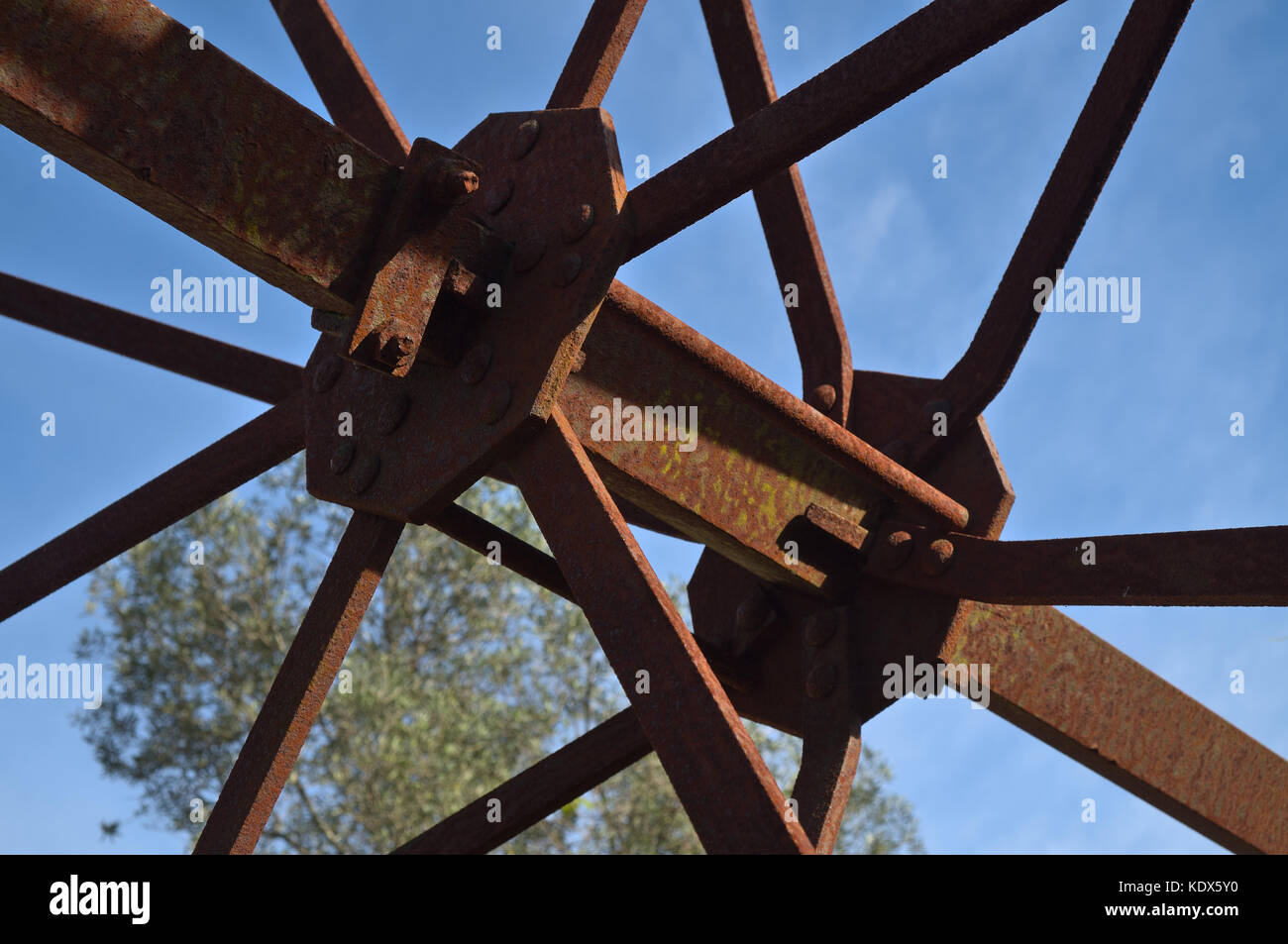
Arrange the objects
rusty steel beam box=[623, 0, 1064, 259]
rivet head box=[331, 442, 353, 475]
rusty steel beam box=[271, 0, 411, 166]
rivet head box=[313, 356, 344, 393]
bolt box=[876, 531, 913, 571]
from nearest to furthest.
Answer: rusty steel beam box=[623, 0, 1064, 259] → rivet head box=[331, 442, 353, 475] → rivet head box=[313, 356, 344, 393] → bolt box=[876, 531, 913, 571] → rusty steel beam box=[271, 0, 411, 166]

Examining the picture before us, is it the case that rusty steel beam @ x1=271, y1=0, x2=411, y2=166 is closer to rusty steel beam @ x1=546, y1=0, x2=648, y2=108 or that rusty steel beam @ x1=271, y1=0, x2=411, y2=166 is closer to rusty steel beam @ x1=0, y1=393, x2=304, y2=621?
rusty steel beam @ x1=546, y1=0, x2=648, y2=108

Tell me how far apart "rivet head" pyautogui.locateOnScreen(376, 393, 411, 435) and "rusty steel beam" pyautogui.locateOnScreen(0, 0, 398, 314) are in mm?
295

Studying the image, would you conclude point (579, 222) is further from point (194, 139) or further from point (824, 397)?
point (824, 397)

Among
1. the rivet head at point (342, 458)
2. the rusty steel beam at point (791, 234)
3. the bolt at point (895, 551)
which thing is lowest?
the bolt at point (895, 551)

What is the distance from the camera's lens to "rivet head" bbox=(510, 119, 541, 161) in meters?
Result: 2.35

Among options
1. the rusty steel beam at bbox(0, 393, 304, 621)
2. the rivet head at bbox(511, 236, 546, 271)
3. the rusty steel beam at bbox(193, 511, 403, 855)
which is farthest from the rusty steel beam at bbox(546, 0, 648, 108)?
the rusty steel beam at bbox(193, 511, 403, 855)

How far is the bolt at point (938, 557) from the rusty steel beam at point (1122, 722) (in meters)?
0.13

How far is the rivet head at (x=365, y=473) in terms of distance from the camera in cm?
240

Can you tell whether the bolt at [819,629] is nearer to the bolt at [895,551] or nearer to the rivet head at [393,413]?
the bolt at [895,551]

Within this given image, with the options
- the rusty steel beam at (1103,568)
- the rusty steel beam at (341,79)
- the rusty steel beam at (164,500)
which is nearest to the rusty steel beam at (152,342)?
the rusty steel beam at (164,500)

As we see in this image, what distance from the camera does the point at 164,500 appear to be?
2.64 meters

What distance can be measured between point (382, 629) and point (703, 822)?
1395cm
